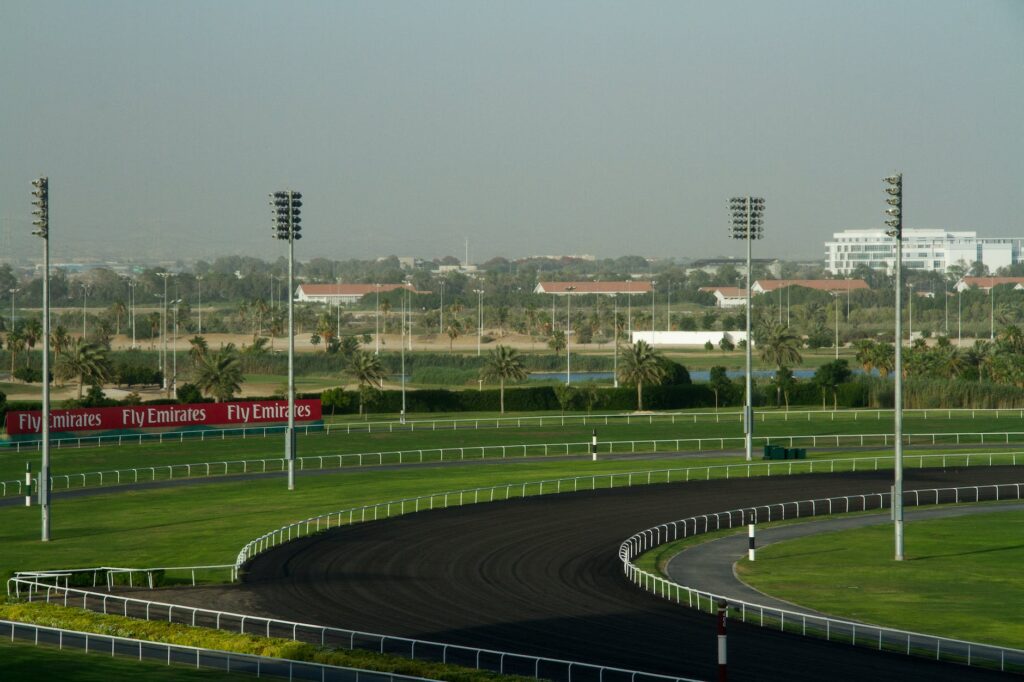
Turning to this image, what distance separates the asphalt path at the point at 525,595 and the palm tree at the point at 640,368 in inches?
2011

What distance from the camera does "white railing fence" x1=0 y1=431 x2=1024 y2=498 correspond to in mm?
61594

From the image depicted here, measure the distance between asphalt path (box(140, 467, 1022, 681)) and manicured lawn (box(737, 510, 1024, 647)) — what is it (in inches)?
150

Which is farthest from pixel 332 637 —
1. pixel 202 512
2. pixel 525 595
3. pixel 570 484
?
pixel 570 484

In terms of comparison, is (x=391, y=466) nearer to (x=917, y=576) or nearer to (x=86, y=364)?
(x=917, y=576)

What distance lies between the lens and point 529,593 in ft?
112

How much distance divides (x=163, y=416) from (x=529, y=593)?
5010 cm

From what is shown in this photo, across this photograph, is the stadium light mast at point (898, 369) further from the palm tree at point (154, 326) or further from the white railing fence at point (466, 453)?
the palm tree at point (154, 326)

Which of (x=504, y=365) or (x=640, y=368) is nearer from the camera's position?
(x=640, y=368)

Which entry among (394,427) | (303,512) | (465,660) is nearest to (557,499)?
(303,512)

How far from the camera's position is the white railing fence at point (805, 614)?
27688 millimetres

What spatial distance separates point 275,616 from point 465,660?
6.17 m

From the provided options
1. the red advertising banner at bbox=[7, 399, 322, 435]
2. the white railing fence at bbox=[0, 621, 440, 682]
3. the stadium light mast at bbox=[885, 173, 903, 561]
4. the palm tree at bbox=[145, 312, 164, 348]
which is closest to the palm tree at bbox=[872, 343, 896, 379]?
the red advertising banner at bbox=[7, 399, 322, 435]

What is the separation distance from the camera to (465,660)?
27.1 metres

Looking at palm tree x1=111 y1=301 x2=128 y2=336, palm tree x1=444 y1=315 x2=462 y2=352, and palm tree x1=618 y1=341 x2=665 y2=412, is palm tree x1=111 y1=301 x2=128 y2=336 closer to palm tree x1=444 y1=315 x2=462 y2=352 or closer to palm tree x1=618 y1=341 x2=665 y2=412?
palm tree x1=444 y1=315 x2=462 y2=352
